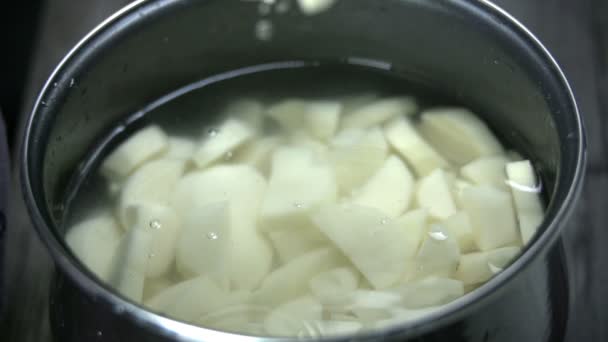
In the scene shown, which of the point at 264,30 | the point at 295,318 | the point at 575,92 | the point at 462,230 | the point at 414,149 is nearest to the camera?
the point at 295,318

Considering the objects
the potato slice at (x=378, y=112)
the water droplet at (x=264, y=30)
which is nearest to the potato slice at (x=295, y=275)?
the potato slice at (x=378, y=112)

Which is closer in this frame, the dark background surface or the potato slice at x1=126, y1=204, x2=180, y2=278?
the potato slice at x1=126, y1=204, x2=180, y2=278

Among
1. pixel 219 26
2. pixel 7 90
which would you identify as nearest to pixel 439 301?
pixel 219 26

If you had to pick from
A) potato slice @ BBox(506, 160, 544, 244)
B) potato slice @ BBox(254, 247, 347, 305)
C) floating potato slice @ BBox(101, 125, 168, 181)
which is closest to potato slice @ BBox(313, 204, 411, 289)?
potato slice @ BBox(254, 247, 347, 305)

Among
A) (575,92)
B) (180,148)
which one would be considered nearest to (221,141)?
(180,148)

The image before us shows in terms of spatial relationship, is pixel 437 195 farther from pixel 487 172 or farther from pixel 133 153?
pixel 133 153

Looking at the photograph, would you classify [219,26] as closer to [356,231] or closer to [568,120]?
[356,231]

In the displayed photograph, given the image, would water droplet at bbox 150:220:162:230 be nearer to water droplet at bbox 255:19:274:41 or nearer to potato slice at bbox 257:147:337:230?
potato slice at bbox 257:147:337:230
